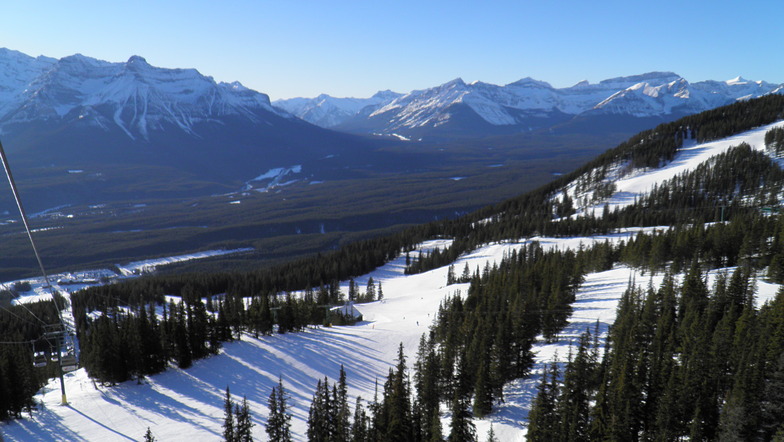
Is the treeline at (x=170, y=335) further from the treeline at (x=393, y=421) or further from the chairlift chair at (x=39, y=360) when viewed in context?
the treeline at (x=393, y=421)

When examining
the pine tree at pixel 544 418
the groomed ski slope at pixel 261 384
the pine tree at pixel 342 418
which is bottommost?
the groomed ski slope at pixel 261 384

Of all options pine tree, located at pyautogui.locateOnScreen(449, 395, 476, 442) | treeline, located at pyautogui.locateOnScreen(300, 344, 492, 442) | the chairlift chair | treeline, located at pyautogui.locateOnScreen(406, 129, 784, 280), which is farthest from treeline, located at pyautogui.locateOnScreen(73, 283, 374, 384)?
treeline, located at pyautogui.locateOnScreen(406, 129, 784, 280)

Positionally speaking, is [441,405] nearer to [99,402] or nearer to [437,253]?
[99,402]

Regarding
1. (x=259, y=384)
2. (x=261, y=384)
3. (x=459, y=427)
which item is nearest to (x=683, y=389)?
(x=459, y=427)

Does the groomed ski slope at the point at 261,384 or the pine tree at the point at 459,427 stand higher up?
the pine tree at the point at 459,427

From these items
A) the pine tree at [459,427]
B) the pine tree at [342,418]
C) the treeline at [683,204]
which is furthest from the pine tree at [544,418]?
the treeline at [683,204]

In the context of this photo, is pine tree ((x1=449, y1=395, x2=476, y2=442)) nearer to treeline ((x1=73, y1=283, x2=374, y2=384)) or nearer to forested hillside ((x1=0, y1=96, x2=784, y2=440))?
forested hillside ((x1=0, y1=96, x2=784, y2=440))
